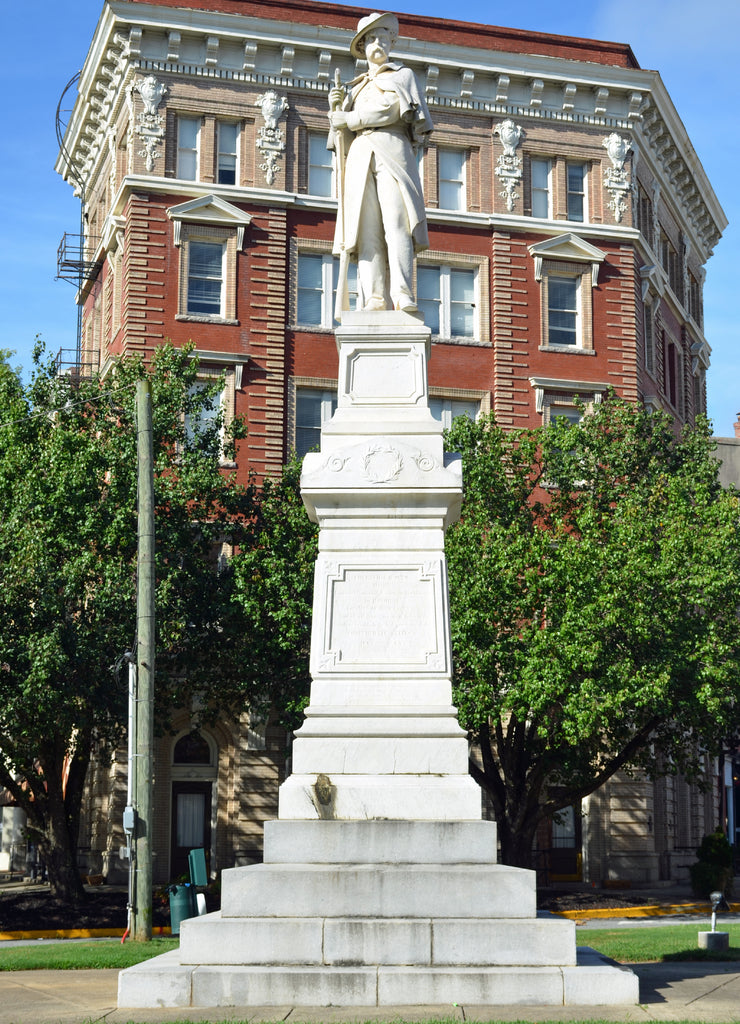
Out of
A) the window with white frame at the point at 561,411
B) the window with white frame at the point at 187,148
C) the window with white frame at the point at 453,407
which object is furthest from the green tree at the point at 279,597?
the window with white frame at the point at 187,148

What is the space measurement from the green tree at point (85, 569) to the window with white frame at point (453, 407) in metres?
10.9

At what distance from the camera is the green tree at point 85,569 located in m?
28.2

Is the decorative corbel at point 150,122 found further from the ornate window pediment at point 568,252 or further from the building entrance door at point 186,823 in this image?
the building entrance door at point 186,823

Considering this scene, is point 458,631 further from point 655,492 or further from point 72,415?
point 72,415

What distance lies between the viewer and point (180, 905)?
24.9 metres

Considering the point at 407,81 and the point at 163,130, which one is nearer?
the point at 407,81

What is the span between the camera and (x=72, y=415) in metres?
31.2

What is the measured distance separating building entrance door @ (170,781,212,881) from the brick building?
10 centimetres

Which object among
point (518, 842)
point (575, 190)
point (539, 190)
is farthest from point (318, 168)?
point (518, 842)

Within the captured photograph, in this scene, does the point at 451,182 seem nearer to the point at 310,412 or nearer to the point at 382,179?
the point at 310,412

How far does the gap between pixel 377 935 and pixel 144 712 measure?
1320 cm

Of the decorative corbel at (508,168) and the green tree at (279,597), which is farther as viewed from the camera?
the decorative corbel at (508,168)

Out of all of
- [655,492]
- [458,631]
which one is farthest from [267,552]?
[655,492]

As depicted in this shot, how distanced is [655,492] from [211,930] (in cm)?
2358
